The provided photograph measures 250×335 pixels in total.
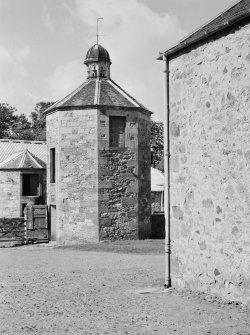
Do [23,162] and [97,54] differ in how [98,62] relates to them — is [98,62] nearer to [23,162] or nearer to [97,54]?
[97,54]

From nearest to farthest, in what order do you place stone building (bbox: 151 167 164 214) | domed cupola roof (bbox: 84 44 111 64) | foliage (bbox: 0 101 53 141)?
domed cupola roof (bbox: 84 44 111 64) → stone building (bbox: 151 167 164 214) → foliage (bbox: 0 101 53 141)

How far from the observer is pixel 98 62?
26.8 m

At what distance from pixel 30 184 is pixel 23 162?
1660mm

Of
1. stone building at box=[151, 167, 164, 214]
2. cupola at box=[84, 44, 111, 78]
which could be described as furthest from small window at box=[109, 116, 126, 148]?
stone building at box=[151, 167, 164, 214]

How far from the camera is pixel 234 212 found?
29.1 ft

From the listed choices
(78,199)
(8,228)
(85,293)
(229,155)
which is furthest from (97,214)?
(229,155)

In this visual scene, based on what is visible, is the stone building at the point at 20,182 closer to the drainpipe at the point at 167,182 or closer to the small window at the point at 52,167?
the small window at the point at 52,167

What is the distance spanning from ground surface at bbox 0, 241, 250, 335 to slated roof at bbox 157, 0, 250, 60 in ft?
15.4

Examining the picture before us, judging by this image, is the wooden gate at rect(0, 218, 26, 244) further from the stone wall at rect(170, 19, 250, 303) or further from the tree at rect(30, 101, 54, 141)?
the tree at rect(30, 101, 54, 141)

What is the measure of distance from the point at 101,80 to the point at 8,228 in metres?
8.92

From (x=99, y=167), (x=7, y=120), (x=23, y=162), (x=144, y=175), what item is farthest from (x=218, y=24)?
(x=7, y=120)

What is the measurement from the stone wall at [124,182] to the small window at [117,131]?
0.54 feet

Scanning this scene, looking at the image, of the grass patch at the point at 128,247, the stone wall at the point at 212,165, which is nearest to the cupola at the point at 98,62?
the grass patch at the point at 128,247

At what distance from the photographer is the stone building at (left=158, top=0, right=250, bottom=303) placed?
8.73 m
